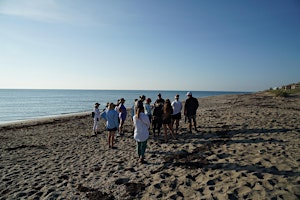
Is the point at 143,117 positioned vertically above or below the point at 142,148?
above

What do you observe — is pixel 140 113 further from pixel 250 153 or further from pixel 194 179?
pixel 250 153

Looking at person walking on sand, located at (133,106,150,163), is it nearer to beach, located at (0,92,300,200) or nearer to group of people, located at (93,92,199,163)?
group of people, located at (93,92,199,163)

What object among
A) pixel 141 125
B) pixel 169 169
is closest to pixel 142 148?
pixel 141 125

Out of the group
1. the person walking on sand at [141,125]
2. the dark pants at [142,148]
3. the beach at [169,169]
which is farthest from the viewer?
the dark pants at [142,148]

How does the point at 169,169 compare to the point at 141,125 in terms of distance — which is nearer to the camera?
the point at 169,169

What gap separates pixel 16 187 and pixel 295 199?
695 centimetres

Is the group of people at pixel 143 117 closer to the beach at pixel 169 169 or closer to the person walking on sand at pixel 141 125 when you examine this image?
the person walking on sand at pixel 141 125

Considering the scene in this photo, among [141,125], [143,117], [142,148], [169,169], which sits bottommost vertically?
[169,169]

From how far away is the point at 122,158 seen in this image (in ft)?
24.7

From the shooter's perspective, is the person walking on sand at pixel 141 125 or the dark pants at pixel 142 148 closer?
the person walking on sand at pixel 141 125

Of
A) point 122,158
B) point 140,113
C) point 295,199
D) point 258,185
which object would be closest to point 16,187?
point 122,158

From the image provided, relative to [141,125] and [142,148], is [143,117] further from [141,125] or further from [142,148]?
[142,148]

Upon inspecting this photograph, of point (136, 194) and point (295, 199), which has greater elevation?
point (295, 199)

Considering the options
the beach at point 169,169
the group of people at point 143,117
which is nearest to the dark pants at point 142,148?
the group of people at point 143,117
